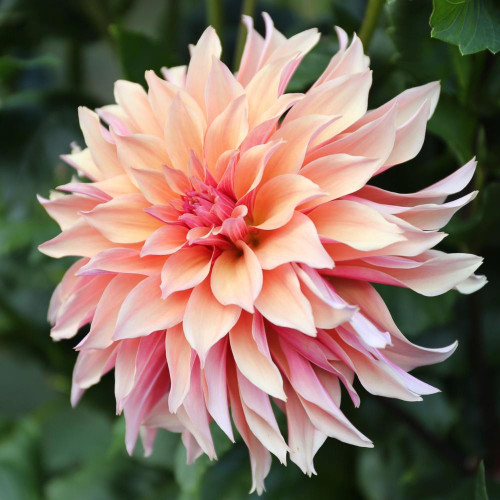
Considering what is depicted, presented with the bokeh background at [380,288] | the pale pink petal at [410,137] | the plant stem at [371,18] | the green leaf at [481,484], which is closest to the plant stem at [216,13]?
the bokeh background at [380,288]

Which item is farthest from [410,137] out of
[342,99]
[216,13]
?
[216,13]

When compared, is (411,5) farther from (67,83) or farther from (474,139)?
(67,83)

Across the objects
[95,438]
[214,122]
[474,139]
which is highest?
[214,122]

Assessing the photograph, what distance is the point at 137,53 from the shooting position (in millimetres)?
505

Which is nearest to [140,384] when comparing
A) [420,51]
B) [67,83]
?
[420,51]

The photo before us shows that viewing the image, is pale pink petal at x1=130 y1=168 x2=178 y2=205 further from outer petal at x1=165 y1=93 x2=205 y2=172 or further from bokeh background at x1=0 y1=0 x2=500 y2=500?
bokeh background at x1=0 y1=0 x2=500 y2=500

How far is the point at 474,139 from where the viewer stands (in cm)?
45

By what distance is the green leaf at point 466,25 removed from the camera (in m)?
0.35

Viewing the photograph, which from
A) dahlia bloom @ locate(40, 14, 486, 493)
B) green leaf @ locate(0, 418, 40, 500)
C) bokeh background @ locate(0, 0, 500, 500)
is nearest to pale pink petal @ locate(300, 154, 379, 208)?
dahlia bloom @ locate(40, 14, 486, 493)

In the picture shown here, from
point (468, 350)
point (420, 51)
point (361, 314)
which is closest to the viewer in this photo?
point (361, 314)

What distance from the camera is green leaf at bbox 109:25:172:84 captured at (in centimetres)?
50

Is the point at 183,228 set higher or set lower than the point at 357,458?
higher

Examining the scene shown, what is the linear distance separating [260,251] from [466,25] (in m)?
0.16

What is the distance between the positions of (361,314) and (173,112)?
0.46 ft
